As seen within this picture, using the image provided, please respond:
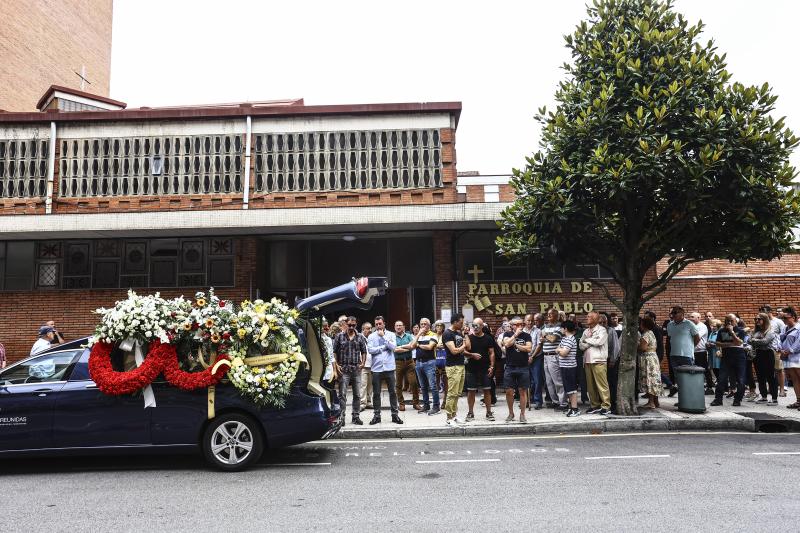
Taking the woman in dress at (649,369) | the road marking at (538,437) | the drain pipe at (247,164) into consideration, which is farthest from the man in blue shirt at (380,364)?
the drain pipe at (247,164)

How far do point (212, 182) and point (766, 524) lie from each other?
13.4 meters

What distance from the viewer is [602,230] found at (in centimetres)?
1072

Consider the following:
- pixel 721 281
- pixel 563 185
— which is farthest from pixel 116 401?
pixel 721 281

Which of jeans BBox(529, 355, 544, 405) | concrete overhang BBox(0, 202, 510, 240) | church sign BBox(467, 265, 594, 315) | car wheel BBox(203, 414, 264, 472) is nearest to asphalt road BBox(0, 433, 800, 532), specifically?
car wheel BBox(203, 414, 264, 472)

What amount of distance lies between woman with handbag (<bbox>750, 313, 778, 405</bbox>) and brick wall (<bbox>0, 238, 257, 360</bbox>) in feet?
36.6

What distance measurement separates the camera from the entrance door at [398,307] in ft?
50.6

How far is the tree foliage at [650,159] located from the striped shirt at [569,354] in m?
1.22

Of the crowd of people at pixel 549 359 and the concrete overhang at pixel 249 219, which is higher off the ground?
the concrete overhang at pixel 249 219

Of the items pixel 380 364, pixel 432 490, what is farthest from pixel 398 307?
pixel 432 490

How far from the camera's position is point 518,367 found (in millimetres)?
10000

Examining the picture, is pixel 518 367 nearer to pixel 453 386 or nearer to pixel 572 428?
pixel 453 386

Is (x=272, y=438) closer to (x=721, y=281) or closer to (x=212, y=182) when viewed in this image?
(x=212, y=182)

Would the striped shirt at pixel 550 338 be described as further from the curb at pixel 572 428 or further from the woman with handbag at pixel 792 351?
the woman with handbag at pixel 792 351

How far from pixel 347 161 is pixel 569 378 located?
25.9 ft
